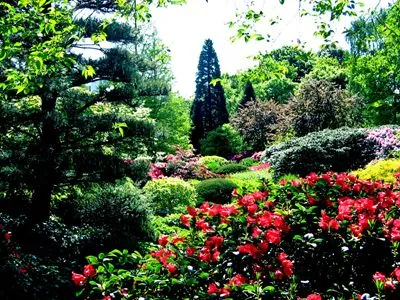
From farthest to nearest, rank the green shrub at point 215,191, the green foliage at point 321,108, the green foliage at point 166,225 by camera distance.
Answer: the green foliage at point 321,108, the green shrub at point 215,191, the green foliage at point 166,225

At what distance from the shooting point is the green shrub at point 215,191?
14.4m

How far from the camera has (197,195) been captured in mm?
14000

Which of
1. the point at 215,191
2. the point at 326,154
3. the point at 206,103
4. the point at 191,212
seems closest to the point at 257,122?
the point at 206,103

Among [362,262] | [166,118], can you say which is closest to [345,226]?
[362,262]

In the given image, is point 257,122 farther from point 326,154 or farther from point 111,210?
point 111,210

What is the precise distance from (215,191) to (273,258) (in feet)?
37.3

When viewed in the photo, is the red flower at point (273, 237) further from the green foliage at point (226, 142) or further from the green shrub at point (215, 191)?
the green foliage at point (226, 142)

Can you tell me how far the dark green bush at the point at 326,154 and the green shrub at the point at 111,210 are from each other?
6.59 metres

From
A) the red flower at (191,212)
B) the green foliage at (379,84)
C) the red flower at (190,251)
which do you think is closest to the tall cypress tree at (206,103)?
the green foliage at (379,84)

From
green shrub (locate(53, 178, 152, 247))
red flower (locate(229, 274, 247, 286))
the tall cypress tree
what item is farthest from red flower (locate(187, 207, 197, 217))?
the tall cypress tree

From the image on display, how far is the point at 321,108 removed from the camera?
851 inches

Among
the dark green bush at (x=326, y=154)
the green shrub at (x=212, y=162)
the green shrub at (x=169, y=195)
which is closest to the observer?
the green shrub at (x=169, y=195)

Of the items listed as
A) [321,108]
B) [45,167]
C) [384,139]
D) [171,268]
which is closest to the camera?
[171,268]

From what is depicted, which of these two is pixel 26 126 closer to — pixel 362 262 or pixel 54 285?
pixel 54 285
